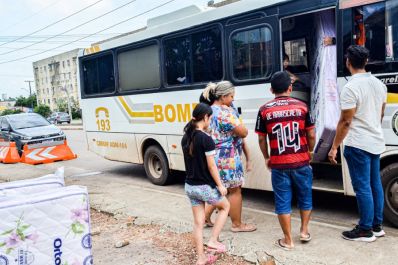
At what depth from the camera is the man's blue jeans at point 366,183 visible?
4535 millimetres

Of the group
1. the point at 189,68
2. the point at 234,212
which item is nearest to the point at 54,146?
the point at 189,68

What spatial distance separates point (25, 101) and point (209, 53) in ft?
303

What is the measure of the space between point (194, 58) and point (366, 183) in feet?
12.2

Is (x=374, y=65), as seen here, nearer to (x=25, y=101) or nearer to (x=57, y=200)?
(x=57, y=200)

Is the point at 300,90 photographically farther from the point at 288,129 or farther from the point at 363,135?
the point at 288,129

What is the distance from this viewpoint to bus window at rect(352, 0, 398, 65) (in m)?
4.75

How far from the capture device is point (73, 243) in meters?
3.48

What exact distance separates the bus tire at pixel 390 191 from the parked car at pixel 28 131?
1074 centimetres

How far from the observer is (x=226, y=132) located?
16.3ft

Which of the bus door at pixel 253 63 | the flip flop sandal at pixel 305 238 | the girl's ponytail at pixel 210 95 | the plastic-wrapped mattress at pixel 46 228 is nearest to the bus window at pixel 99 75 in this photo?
the bus door at pixel 253 63

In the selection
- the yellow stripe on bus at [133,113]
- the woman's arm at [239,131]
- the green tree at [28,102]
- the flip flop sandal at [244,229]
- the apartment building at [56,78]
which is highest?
the apartment building at [56,78]

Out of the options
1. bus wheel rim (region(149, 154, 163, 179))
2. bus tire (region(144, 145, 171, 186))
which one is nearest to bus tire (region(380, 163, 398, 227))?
bus tire (region(144, 145, 171, 186))

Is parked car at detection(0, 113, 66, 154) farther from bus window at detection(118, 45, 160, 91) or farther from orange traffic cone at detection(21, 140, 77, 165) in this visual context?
bus window at detection(118, 45, 160, 91)

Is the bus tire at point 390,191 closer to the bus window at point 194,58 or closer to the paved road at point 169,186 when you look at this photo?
the paved road at point 169,186
